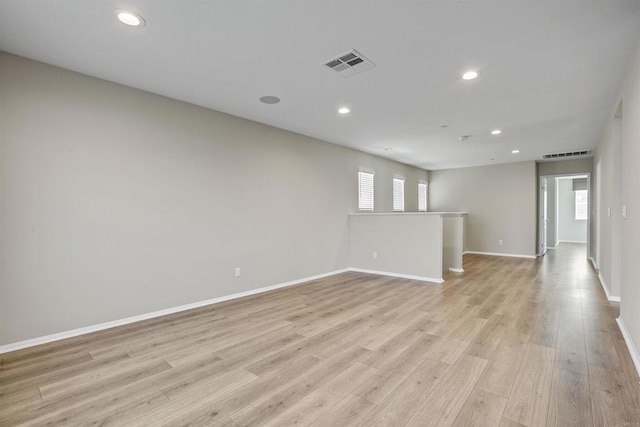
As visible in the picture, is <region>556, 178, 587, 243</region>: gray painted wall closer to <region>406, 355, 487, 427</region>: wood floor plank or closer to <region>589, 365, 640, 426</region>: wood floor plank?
<region>589, 365, 640, 426</region>: wood floor plank

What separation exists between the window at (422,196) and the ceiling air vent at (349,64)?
686 cm

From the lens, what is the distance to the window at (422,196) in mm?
9297

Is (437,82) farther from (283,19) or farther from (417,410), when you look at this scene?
(417,410)

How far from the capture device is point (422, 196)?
950cm

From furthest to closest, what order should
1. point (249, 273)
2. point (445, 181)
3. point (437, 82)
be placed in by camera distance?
point (445, 181) < point (249, 273) < point (437, 82)

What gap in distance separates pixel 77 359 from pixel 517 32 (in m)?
4.51

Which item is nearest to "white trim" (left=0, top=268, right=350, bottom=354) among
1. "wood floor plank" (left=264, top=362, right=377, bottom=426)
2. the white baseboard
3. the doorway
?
"wood floor plank" (left=264, top=362, right=377, bottom=426)

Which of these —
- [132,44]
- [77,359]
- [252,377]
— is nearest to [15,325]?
[77,359]

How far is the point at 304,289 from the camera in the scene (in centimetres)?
480

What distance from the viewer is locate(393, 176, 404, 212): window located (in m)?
8.00

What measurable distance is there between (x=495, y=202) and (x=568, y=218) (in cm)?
587

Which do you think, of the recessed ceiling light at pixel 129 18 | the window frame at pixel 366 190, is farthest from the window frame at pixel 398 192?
the recessed ceiling light at pixel 129 18

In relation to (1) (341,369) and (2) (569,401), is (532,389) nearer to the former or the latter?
(2) (569,401)

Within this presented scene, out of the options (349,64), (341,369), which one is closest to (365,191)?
(349,64)
